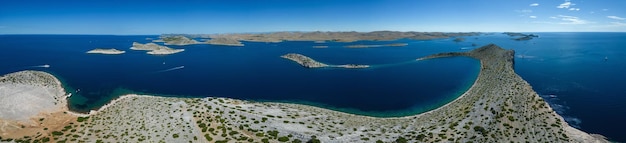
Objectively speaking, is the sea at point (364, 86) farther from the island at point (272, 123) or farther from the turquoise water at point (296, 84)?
the island at point (272, 123)

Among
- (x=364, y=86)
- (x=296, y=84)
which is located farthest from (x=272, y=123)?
(x=364, y=86)

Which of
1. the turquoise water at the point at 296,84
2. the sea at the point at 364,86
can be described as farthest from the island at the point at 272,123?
the turquoise water at the point at 296,84

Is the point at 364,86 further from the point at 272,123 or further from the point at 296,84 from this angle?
the point at 272,123

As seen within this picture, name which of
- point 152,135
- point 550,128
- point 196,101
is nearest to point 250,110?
point 196,101

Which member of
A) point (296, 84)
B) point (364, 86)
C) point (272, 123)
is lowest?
point (296, 84)

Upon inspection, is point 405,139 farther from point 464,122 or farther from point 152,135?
point 152,135

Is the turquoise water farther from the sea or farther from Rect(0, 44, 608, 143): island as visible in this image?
Rect(0, 44, 608, 143): island

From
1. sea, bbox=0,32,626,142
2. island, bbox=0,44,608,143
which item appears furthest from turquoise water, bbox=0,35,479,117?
island, bbox=0,44,608,143

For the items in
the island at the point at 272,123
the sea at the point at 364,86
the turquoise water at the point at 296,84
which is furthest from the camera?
the turquoise water at the point at 296,84
